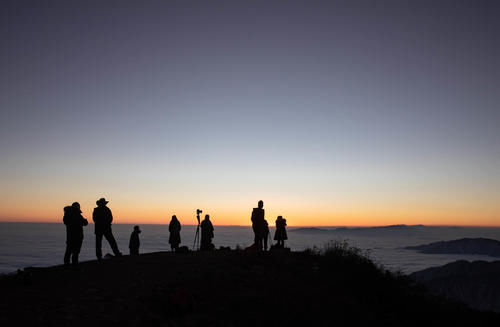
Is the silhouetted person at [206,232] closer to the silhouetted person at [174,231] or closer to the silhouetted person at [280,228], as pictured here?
the silhouetted person at [174,231]

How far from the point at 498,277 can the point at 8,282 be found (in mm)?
111067

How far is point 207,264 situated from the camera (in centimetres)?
1248

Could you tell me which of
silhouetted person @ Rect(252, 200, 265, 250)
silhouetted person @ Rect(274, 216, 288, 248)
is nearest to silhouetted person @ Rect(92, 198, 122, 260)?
silhouetted person @ Rect(252, 200, 265, 250)

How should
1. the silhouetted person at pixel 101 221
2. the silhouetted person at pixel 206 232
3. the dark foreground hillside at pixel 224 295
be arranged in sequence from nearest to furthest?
the dark foreground hillside at pixel 224 295 < the silhouetted person at pixel 101 221 < the silhouetted person at pixel 206 232

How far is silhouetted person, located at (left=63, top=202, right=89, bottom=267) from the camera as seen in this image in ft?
35.7

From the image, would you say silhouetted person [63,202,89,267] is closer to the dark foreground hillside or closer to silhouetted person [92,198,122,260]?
the dark foreground hillside

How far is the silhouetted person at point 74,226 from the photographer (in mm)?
10875

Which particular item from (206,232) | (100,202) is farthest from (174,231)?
(100,202)

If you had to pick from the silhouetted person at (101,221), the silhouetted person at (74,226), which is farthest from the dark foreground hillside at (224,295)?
the silhouetted person at (101,221)

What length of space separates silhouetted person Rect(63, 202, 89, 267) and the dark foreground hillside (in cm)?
70

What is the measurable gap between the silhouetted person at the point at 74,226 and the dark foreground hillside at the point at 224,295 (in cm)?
70

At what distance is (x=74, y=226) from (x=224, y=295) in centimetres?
526

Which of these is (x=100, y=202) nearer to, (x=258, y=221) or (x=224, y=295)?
(x=224, y=295)

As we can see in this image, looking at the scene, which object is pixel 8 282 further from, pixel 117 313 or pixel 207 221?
pixel 207 221
